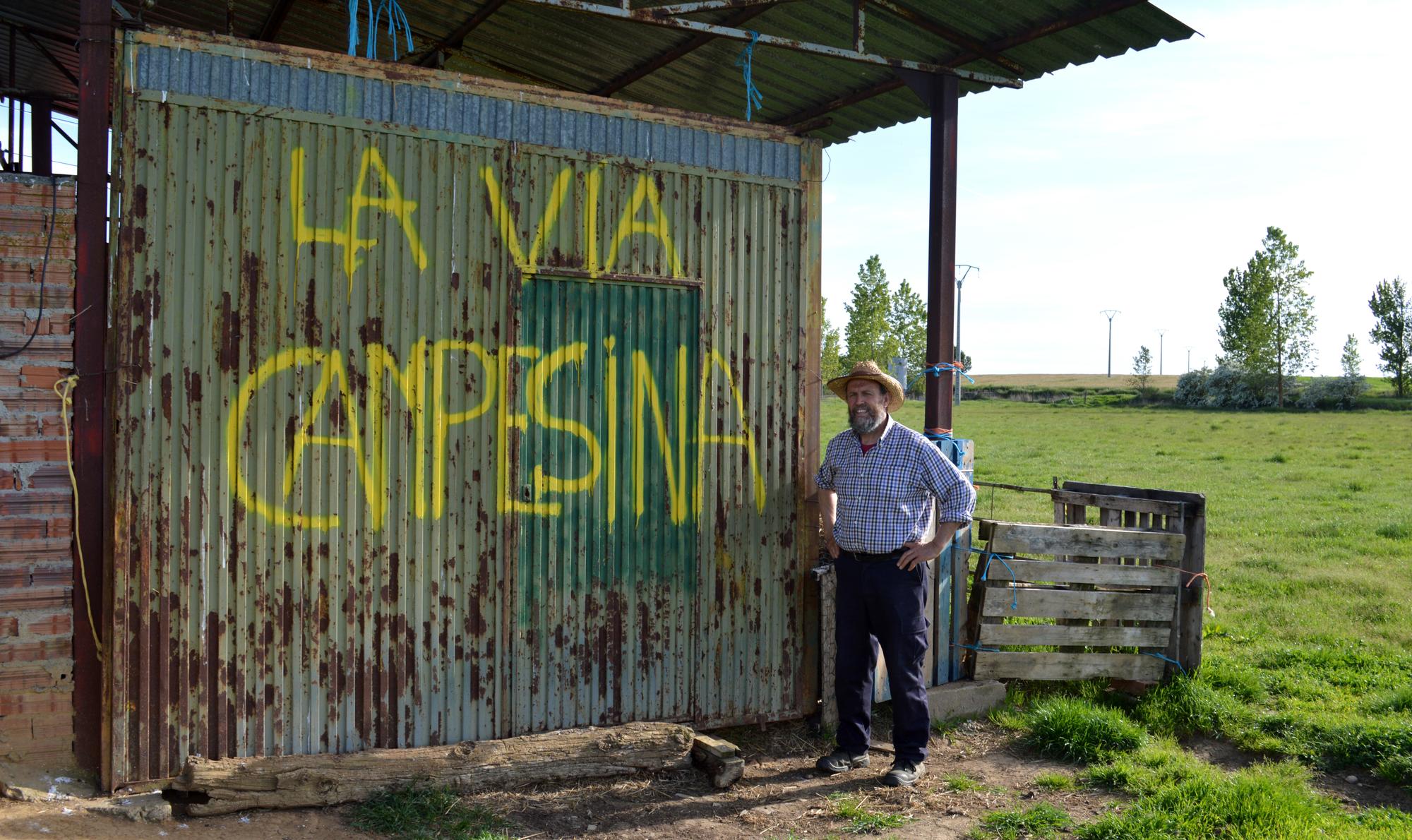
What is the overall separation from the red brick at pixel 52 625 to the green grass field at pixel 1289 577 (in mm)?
5588

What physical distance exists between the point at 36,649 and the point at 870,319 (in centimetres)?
5182

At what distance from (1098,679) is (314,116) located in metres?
6.36

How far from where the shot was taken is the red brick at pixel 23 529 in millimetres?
5059

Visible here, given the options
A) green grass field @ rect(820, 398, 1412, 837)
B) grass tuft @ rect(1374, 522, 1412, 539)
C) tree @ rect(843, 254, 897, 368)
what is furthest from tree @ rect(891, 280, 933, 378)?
grass tuft @ rect(1374, 522, 1412, 539)

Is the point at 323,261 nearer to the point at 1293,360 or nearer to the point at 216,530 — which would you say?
the point at 216,530

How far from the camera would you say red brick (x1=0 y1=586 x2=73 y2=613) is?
16.6 ft

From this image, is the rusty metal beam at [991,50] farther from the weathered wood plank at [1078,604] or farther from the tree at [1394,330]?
the tree at [1394,330]

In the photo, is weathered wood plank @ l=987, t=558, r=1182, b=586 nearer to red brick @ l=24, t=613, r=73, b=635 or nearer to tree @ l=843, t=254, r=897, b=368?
red brick @ l=24, t=613, r=73, b=635

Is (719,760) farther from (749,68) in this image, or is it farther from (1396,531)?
(1396,531)

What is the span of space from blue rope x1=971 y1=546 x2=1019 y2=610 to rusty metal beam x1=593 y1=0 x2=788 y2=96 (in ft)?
13.2

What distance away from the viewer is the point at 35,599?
5.11 metres

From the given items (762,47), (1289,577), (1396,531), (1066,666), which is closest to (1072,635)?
→ (1066,666)

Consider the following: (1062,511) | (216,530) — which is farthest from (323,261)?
(1062,511)

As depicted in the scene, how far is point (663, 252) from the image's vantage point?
253 inches
